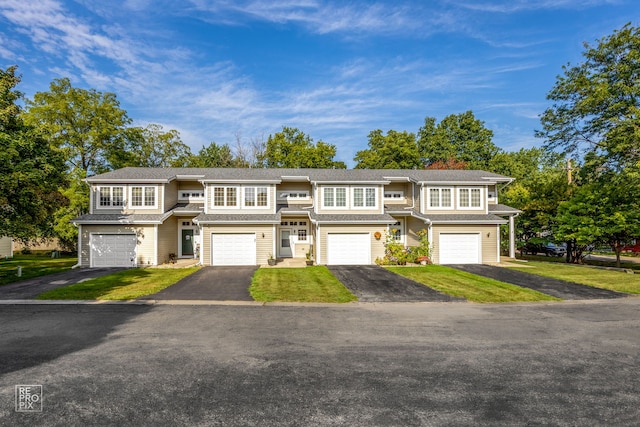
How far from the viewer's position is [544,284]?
48.5ft

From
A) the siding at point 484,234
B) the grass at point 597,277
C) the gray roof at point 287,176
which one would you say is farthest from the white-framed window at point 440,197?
the grass at point 597,277

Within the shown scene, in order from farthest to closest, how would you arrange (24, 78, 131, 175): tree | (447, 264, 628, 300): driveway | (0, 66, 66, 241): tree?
(24, 78, 131, 175): tree → (0, 66, 66, 241): tree → (447, 264, 628, 300): driveway

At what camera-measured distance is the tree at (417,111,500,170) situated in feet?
159

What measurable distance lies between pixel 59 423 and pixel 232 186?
18.6 metres

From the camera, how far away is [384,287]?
46.1 feet

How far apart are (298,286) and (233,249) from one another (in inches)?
324

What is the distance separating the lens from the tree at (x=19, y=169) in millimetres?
13898

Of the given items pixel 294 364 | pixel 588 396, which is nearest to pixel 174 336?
pixel 294 364

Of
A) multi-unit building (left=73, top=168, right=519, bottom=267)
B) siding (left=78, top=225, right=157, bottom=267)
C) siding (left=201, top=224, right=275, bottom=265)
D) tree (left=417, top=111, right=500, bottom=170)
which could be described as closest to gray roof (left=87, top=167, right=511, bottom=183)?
multi-unit building (left=73, top=168, right=519, bottom=267)

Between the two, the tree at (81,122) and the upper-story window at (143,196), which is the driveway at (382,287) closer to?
the upper-story window at (143,196)

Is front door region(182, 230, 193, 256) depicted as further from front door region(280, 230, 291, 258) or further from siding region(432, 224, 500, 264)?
siding region(432, 224, 500, 264)

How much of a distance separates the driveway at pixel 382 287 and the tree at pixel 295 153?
25.4m

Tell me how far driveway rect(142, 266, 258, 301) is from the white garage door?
12716mm

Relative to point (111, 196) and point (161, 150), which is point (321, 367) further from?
Result: point (161, 150)
